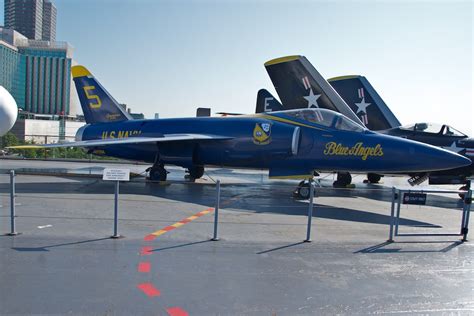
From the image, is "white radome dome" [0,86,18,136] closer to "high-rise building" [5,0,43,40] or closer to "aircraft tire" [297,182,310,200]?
"aircraft tire" [297,182,310,200]

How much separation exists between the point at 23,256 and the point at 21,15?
230m

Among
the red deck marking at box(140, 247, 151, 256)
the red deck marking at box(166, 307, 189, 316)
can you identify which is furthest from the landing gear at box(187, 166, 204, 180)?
the red deck marking at box(166, 307, 189, 316)

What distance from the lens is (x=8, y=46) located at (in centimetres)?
10256

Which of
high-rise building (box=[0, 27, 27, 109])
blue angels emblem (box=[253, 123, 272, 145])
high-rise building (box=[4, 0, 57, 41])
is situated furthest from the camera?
high-rise building (box=[4, 0, 57, 41])

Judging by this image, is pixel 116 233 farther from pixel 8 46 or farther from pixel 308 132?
pixel 8 46

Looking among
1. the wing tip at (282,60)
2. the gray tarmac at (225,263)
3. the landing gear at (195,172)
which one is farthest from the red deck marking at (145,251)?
the wing tip at (282,60)

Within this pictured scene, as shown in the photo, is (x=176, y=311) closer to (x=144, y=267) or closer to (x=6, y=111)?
(x=144, y=267)

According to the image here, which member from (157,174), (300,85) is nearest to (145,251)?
(157,174)

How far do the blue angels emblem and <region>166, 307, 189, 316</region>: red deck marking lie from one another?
8550 millimetres

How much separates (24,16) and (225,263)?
231668 mm

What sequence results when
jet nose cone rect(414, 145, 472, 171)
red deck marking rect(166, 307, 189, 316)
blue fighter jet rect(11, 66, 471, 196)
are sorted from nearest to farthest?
1. red deck marking rect(166, 307, 189, 316)
2. jet nose cone rect(414, 145, 472, 171)
3. blue fighter jet rect(11, 66, 471, 196)

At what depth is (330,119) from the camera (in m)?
11.0

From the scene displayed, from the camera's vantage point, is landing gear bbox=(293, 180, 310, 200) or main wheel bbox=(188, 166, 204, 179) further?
main wheel bbox=(188, 166, 204, 179)

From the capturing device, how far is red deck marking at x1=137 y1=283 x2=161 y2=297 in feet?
13.2
